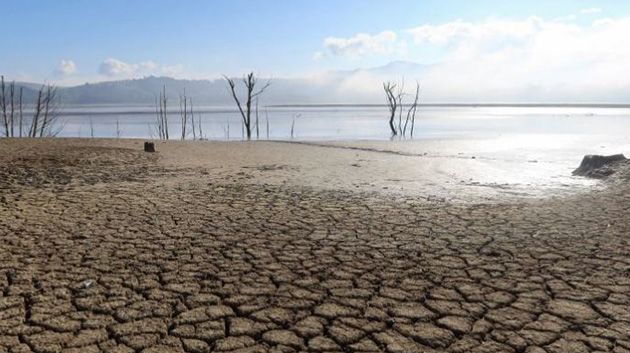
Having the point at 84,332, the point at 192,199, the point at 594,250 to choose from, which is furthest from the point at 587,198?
the point at 84,332

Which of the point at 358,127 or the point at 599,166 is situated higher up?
the point at 358,127

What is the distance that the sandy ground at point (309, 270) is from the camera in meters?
3.35

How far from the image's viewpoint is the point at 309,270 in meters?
4.57

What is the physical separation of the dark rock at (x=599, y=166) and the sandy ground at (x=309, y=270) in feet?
7.48

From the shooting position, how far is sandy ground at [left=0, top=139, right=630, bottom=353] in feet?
11.0

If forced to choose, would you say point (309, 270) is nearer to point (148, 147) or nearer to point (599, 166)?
point (599, 166)

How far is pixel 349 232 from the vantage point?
592 cm

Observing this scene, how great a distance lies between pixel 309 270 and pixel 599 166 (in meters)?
9.41

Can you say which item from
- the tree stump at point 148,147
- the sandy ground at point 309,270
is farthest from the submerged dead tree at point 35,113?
the sandy ground at point 309,270

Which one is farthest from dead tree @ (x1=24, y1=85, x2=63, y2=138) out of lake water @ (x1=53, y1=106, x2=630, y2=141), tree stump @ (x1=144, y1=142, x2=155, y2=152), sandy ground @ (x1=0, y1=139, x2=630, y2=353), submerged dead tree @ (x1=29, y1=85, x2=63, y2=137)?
sandy ground @ (x1=0, y1=139, x2=630, y2=353)

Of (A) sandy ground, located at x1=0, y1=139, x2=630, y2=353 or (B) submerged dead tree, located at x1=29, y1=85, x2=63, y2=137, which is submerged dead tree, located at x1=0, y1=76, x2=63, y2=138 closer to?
(B) submerged dead tree, located at x1=29, y1=85, x2=63, y2=137

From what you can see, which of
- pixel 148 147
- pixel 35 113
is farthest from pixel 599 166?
pixel 35 113

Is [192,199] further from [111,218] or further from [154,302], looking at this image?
[154,302]

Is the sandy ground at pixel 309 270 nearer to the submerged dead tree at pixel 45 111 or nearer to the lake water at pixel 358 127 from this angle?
the submerged dead tree at pixel 45 111
